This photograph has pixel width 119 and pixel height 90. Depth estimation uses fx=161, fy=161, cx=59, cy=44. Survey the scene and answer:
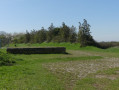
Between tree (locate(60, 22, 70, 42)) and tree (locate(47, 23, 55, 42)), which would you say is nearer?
tree (locate(60, 22, 70, 42))

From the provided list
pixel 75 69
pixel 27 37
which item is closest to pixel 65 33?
pixel 27 37

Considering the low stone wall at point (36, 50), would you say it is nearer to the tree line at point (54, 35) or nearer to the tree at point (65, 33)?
the tree line at point (54, 35)

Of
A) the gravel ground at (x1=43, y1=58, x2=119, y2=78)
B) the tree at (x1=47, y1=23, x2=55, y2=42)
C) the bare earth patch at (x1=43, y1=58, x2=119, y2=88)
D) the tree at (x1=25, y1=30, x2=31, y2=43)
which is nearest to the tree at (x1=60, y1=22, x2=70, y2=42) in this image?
the tree at (x1=47, y1=23, x2=55, y2=42)

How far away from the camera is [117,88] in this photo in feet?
15.7

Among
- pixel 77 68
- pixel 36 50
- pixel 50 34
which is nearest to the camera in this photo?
pixel 77 68

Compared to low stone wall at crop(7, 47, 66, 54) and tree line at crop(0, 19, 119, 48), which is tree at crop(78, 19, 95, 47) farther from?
low stone wall at crop(7, 47, 66, 54)

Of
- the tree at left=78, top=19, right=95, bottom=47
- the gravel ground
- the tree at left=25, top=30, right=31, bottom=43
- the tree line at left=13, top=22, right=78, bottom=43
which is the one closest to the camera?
the gravel ground

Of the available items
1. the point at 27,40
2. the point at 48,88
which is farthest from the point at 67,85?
the point at 27,40

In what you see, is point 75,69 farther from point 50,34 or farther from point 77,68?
point 50,34

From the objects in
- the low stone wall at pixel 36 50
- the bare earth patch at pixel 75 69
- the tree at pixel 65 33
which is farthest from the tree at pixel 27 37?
the bare earth patch at pixel 75 69

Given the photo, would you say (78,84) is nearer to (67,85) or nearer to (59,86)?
(67,85)

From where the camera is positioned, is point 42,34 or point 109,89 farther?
point 42,34

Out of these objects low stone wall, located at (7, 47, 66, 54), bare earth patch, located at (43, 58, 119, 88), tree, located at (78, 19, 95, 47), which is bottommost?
bare earth patch, located at (43, 58, 119, 88)

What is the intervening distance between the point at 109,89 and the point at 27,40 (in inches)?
2006
